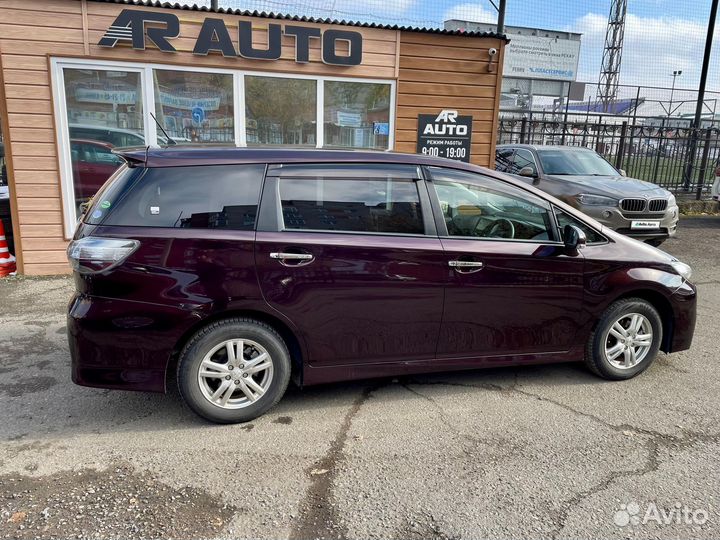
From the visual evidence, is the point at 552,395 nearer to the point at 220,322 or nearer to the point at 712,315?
the point at 220,322

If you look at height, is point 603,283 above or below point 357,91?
below

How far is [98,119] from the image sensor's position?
707 cm

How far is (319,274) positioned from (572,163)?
24.3 feet

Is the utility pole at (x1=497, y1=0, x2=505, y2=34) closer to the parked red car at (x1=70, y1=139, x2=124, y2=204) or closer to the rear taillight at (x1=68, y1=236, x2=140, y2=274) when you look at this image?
the parked red car at (x1=70, y1=139, x2=124, y2=204)

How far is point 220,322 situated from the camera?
3336 millimetres

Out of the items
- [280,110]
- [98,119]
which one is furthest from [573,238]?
[98,119]

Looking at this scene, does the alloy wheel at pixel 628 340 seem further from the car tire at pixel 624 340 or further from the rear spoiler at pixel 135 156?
the rear spoiler at pixel 135 156

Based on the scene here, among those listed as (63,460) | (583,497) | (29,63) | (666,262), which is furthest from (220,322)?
(29,63)

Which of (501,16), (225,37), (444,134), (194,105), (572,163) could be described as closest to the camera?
(225,37)

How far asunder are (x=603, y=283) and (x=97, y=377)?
11.2 feet

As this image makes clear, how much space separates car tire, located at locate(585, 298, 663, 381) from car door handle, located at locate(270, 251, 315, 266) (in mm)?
2216

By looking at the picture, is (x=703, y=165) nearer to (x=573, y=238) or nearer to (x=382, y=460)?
(x=573, y=238)

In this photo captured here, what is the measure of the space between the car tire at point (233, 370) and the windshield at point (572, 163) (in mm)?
7163

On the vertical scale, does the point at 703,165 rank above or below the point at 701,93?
below
